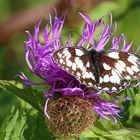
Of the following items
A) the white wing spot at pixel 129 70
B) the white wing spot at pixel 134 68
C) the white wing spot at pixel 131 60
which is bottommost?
the white wing spot at pixel 129 70

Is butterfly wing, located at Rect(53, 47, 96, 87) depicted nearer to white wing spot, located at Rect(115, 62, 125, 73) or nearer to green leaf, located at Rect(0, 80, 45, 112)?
white wing spot, located at Rect(115, 62, 125, 73)

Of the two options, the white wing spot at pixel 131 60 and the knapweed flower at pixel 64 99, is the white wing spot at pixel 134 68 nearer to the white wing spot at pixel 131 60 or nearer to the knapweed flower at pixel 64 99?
the white wing spot at pixel 131 60

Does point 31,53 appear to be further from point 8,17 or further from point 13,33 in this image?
point 8,17

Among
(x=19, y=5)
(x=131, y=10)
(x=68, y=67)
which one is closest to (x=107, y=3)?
(x=131, y=10)

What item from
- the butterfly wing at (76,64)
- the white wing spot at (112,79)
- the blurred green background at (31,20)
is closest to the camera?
the butterfly wing at (76,64)

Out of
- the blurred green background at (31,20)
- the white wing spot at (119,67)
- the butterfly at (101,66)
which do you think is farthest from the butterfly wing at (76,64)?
the blurred green background at (31,20)

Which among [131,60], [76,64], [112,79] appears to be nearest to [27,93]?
[76,64]

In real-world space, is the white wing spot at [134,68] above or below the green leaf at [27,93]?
above

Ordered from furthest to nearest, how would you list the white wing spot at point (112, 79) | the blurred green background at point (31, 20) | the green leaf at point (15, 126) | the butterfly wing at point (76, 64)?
the blurred green background at point (31, 20) < the green leaf at point (15, 126) < the white wing spot at point (112, 79) < the butterfly wing at point (76, 64)
